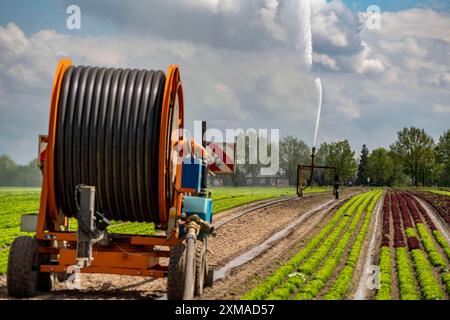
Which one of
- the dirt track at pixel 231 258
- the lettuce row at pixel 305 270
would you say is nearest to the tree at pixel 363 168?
the dirt track at pixel 231 258

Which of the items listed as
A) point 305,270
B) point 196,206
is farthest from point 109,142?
point 305,270

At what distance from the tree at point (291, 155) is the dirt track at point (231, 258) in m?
76.4

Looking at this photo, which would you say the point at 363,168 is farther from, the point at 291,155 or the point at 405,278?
the point at 405,278

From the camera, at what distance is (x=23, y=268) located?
421 inches

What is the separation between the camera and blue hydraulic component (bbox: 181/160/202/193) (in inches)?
451

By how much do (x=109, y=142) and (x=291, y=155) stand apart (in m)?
104

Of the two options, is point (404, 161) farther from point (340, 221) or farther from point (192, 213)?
point (192, 213)

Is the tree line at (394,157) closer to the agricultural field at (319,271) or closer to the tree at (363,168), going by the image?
the tree at (363,168)

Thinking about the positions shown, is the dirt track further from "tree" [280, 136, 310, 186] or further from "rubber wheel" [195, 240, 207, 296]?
"tree" [280, 136, 310, 186]

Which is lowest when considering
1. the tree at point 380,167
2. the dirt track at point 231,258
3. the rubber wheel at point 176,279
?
the dirt track at point 231,258

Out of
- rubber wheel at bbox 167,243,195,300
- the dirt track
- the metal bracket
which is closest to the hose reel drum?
the metal bracket

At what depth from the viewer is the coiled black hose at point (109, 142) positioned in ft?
35.3
